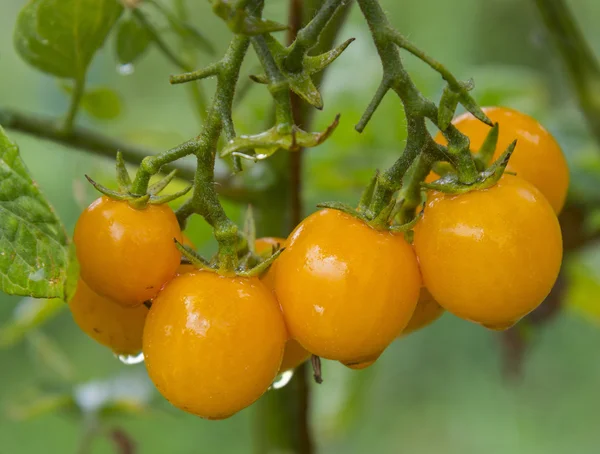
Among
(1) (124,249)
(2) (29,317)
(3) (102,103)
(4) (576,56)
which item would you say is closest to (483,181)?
(1) (124,249)

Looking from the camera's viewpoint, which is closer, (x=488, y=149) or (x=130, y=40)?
(x=488, y=149)

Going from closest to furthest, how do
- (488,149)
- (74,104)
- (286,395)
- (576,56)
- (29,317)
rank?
(488,149) → (74,104) → (286,395) → (576,56) → (29,317)

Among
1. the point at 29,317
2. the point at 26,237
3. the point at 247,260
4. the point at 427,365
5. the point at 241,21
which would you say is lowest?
the point at 427,365

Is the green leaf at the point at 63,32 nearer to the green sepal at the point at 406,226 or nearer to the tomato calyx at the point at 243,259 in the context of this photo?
the tomato calyx at the point at 243,259

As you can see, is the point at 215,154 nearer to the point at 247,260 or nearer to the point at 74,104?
the point at 247,260

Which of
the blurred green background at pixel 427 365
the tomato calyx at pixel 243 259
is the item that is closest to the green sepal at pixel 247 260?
the tomato calyx at pixel 243 259

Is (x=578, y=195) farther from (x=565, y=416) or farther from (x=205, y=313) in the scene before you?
(x=565, y=416)

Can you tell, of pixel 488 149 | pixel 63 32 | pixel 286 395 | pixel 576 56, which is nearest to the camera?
pixel 488 149

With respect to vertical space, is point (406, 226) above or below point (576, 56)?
above
